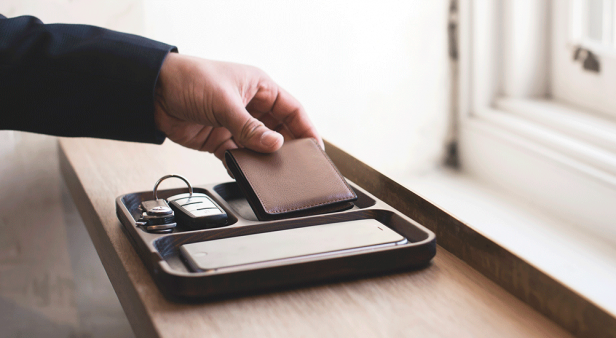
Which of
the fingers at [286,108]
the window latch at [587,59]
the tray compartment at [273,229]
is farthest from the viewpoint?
the window latch at [587,59]

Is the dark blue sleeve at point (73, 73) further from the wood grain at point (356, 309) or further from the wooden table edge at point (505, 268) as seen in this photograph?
the wooden table edge at point (505, 268)

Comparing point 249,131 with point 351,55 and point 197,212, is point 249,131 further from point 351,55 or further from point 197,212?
point 351,55

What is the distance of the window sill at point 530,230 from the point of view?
0.82 metres

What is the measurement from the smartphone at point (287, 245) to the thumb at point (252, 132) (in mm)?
113

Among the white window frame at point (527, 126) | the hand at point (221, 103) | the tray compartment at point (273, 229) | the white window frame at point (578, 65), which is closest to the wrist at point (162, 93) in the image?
the hand at point (221, 103)

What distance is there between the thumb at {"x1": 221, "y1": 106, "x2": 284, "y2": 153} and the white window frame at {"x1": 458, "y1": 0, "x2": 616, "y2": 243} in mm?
611

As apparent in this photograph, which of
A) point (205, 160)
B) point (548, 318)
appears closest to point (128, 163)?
point (205, 160)

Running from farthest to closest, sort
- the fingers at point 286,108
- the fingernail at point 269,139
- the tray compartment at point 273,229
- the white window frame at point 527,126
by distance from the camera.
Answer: the white window frame at point 527,126 < the fingers at point 286,108 < the fingernail at point 269,139 < the tray compartment at point 273,229

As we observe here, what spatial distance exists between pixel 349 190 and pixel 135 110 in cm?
28

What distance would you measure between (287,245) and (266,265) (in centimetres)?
4

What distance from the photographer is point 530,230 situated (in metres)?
0.98

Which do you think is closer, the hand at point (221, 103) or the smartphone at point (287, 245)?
the smartphone at point (287, 245)

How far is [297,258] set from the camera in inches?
17.4

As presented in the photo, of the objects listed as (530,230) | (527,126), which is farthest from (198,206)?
(527,126)
